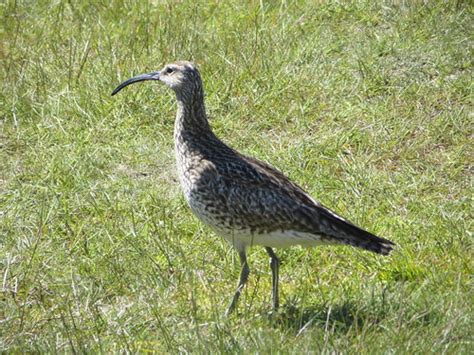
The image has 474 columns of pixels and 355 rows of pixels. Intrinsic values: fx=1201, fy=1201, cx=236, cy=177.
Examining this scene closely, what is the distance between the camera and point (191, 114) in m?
8.13

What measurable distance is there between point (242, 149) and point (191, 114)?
180 cm

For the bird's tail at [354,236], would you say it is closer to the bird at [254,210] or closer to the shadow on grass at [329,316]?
the bird at [254,210]

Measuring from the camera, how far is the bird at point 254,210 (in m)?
7.41

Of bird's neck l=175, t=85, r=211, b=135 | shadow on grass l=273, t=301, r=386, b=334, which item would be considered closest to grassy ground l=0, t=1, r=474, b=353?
shadow on grass l=273, t=301, r=386, b=334

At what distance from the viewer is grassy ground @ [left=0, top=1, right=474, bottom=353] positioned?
7.02 meters

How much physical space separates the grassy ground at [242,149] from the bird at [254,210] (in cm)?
26

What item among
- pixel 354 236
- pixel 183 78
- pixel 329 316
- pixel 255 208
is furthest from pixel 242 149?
pixel 329 316

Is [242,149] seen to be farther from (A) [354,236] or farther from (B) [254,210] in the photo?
(A) [354,236]

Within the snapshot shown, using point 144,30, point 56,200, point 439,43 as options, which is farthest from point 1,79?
point 439,43

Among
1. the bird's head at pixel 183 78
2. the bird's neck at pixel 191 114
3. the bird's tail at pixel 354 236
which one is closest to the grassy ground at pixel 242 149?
the bird's tail at pixel 354 236

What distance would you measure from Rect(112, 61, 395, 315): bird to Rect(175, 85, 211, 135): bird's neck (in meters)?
0.21

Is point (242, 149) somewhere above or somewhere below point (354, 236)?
below

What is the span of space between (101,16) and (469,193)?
4401 millimetres

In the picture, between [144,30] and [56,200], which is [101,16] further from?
[56,200]
